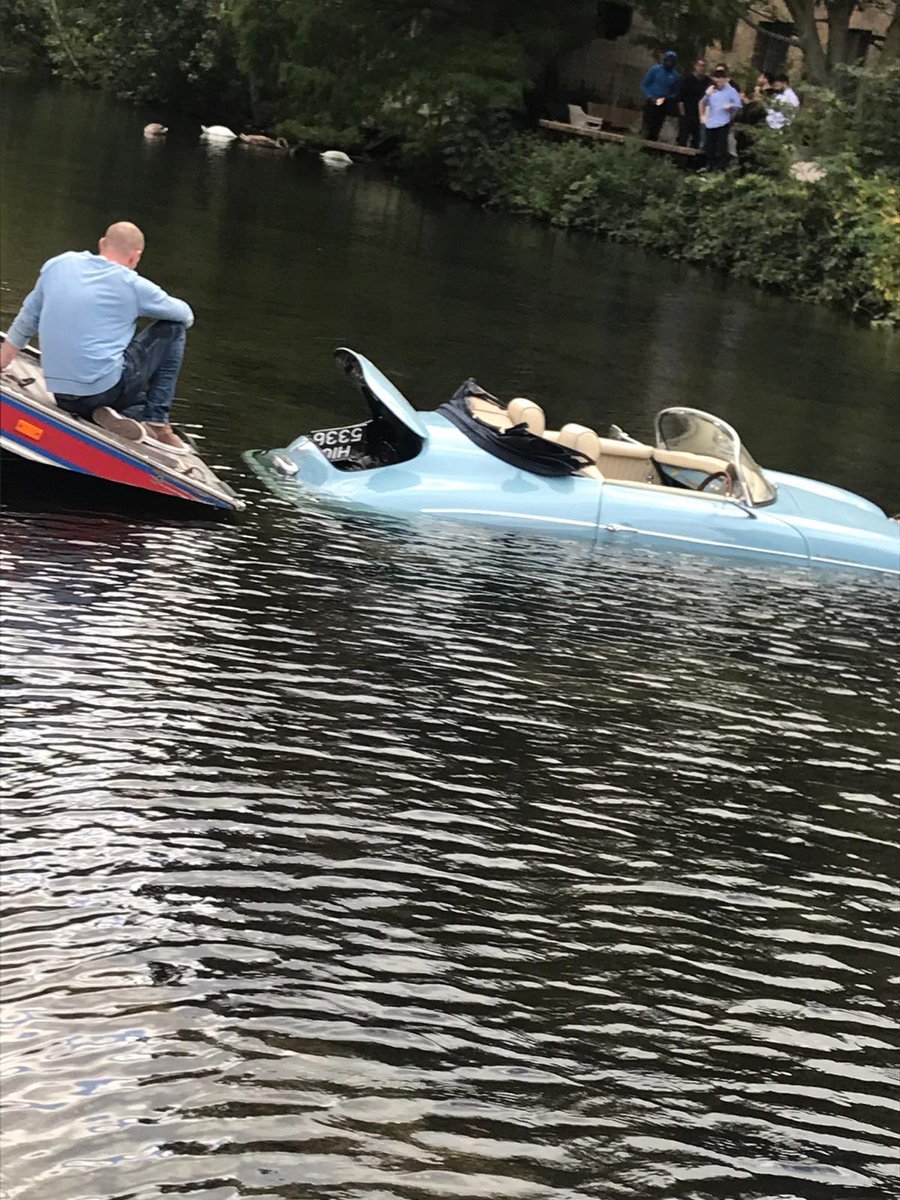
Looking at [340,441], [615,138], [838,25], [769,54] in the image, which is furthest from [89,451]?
[769,54]

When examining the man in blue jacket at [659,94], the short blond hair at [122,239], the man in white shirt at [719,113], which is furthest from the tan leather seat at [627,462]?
the man in blue jacket at [659,94]

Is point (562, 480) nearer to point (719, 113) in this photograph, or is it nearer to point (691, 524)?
point (691, 524)

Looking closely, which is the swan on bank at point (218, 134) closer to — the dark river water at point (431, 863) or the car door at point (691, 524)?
the dark river water at point (431, 863)

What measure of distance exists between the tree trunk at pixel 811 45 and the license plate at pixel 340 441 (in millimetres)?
27529

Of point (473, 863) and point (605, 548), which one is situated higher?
point (605, 548)

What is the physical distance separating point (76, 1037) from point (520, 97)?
124 feet

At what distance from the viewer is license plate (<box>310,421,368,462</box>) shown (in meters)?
13.2

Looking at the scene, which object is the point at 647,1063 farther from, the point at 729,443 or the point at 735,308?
the point at 735,308

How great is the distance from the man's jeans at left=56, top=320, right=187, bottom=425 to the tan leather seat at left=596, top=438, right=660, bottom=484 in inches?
144

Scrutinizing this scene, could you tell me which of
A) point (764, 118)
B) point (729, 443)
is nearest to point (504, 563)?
point (729, 443)

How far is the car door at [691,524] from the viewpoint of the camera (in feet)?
43.1

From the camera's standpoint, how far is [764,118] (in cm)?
3838

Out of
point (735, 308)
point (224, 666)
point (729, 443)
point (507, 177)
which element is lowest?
point (224, 666)

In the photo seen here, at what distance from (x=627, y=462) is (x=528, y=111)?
31736 millimetres
